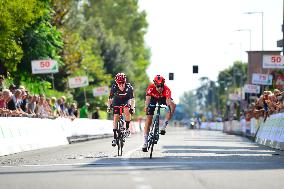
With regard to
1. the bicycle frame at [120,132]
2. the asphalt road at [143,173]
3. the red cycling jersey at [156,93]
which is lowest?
the asphalt road at [143,173]

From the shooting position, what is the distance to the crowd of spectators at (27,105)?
28.4 metres

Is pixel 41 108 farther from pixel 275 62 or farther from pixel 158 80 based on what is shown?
pixel 275 62

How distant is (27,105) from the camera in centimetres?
3291

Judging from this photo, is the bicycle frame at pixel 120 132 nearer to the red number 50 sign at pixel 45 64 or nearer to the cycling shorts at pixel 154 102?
the cycling shorts at pixel 154 102

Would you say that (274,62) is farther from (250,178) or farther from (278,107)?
(250,178)

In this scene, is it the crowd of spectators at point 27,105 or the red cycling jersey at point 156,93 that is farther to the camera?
the crowd of spectators at point 27,105

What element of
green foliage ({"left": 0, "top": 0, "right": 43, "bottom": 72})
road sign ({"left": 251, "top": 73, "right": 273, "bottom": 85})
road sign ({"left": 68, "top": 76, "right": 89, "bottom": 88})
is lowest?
road sign ({"left": 68, "top": 76, "right": 89, "bottom": 88})

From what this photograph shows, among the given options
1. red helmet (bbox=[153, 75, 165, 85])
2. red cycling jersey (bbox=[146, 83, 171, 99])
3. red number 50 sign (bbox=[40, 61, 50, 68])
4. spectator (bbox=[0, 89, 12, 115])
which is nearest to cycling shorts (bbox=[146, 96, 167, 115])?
red cycling jersey (bbox=[146, 83, 171, 99])

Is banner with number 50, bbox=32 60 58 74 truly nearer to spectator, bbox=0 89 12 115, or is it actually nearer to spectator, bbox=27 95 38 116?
spectator, bbox=27 95 38 116

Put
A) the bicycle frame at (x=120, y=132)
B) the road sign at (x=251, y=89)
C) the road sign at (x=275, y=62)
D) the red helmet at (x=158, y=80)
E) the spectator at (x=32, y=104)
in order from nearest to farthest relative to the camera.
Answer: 1. the red helmet at (x=158, y=80)
2. the bicycle frame at (x=120, y=132)
3. the spectator at (x=32, y=104)
4. the road sign at (x=275, y=62)
5. the road sign at (x=251, y=89)

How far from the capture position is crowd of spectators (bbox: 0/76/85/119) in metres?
28.4

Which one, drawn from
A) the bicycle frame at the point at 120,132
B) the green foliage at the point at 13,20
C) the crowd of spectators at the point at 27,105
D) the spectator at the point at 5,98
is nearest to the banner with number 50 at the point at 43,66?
the green foliage at the point at 13,20

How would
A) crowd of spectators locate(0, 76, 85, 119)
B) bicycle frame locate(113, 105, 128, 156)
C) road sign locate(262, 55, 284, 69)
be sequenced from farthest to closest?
road sign locate(262, 55, 284, 69)
crowd of spectators locate(0, 76, 85, 119)
bicycle frame locate(113, 105, 128, 156)

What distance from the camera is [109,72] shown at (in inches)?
4274
